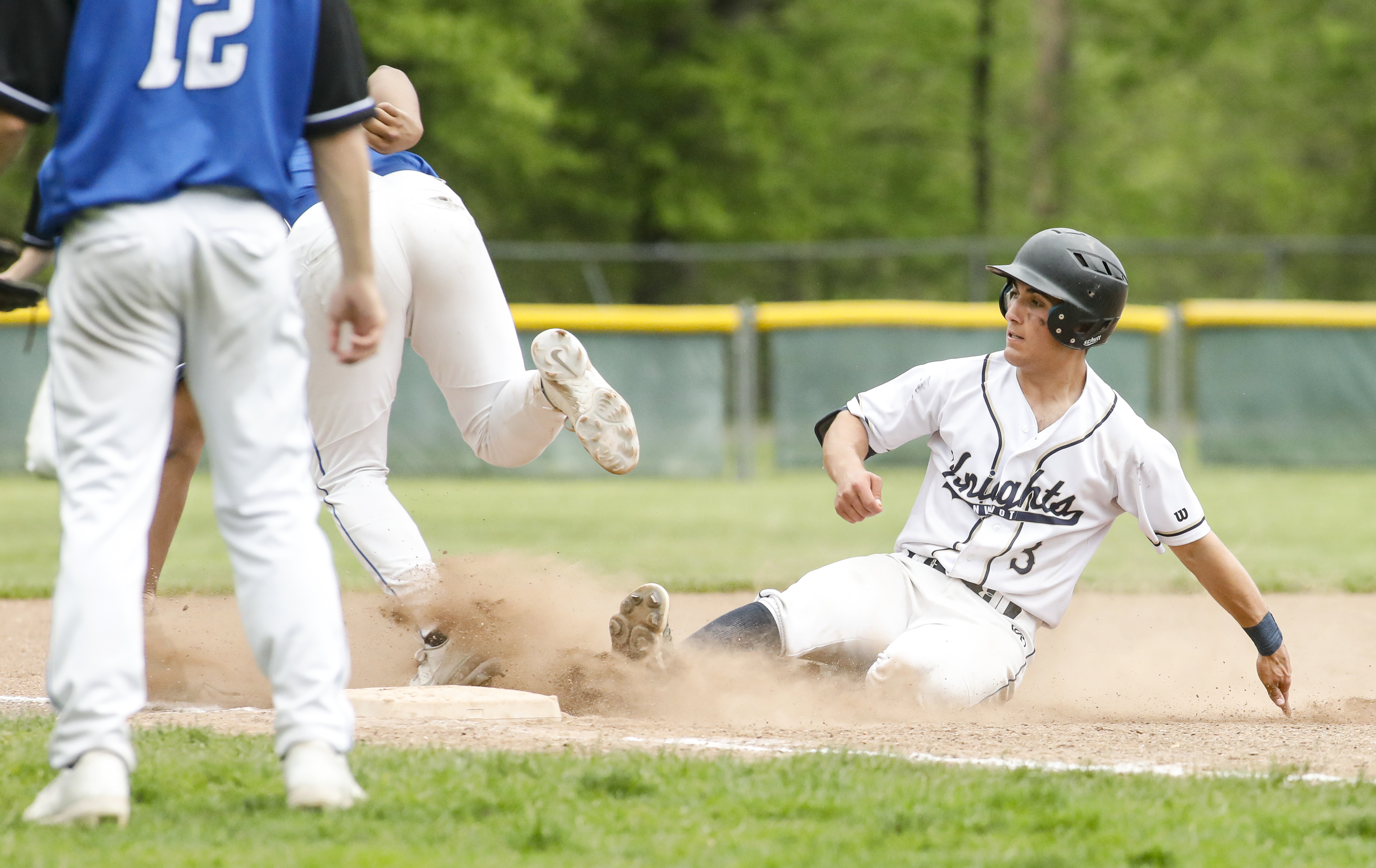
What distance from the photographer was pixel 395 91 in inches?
174

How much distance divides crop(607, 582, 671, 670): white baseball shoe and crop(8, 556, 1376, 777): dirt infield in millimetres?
64

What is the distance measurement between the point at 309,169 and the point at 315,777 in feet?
7.01

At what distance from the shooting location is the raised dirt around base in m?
3.90

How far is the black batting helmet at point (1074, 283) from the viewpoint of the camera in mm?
4207

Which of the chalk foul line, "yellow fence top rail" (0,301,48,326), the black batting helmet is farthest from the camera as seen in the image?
"yellow fence top rail" (0,301,48,326)

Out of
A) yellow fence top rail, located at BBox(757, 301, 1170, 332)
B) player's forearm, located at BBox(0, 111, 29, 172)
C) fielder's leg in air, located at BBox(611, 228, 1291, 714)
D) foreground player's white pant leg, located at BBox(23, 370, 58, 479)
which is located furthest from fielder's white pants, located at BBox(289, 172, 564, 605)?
yellow fence top rail, located at BBox(757, 301, 1170, 332)

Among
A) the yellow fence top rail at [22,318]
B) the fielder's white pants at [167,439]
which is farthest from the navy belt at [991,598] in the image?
the yellow fence top rail at [22,318]

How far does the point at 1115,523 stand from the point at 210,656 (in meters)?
8.54

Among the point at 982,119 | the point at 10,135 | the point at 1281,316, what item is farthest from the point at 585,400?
the point at 982,119

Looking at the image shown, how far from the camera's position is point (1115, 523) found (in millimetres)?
11891

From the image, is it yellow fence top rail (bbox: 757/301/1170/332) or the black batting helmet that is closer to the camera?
the black batting helmet

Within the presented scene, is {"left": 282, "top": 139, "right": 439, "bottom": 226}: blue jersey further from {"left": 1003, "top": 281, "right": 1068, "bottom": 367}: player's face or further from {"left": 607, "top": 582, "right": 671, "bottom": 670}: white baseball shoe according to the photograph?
{"left": 1003, "top": 281, "right": 1068, "bottom": 367}: player's face

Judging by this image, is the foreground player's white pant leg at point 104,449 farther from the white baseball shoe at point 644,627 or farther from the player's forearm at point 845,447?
the player's forearm at point 845,447

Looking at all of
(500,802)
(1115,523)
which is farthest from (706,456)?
(500,802)
